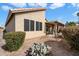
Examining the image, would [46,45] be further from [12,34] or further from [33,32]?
[12,34]

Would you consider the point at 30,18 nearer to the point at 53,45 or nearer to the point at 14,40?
the point at 14,40

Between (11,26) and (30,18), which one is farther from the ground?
(30,18)

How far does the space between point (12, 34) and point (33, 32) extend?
21.6 inches

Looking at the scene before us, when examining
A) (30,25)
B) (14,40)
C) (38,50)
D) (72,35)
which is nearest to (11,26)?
(14,40)

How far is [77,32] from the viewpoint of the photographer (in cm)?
455

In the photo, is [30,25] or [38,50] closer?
[38,50]

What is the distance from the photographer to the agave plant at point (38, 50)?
14.8ft

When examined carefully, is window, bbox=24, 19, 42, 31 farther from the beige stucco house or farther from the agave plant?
the agave plant

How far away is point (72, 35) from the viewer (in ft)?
15.1

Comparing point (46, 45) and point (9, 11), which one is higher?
point (9, 11)

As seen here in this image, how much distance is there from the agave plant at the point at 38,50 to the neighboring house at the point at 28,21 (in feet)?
0.86

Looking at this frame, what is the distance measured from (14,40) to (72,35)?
5.01ft

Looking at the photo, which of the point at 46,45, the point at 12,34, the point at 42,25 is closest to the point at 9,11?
the point at 12,34

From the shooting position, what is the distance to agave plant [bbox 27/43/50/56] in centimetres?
450
